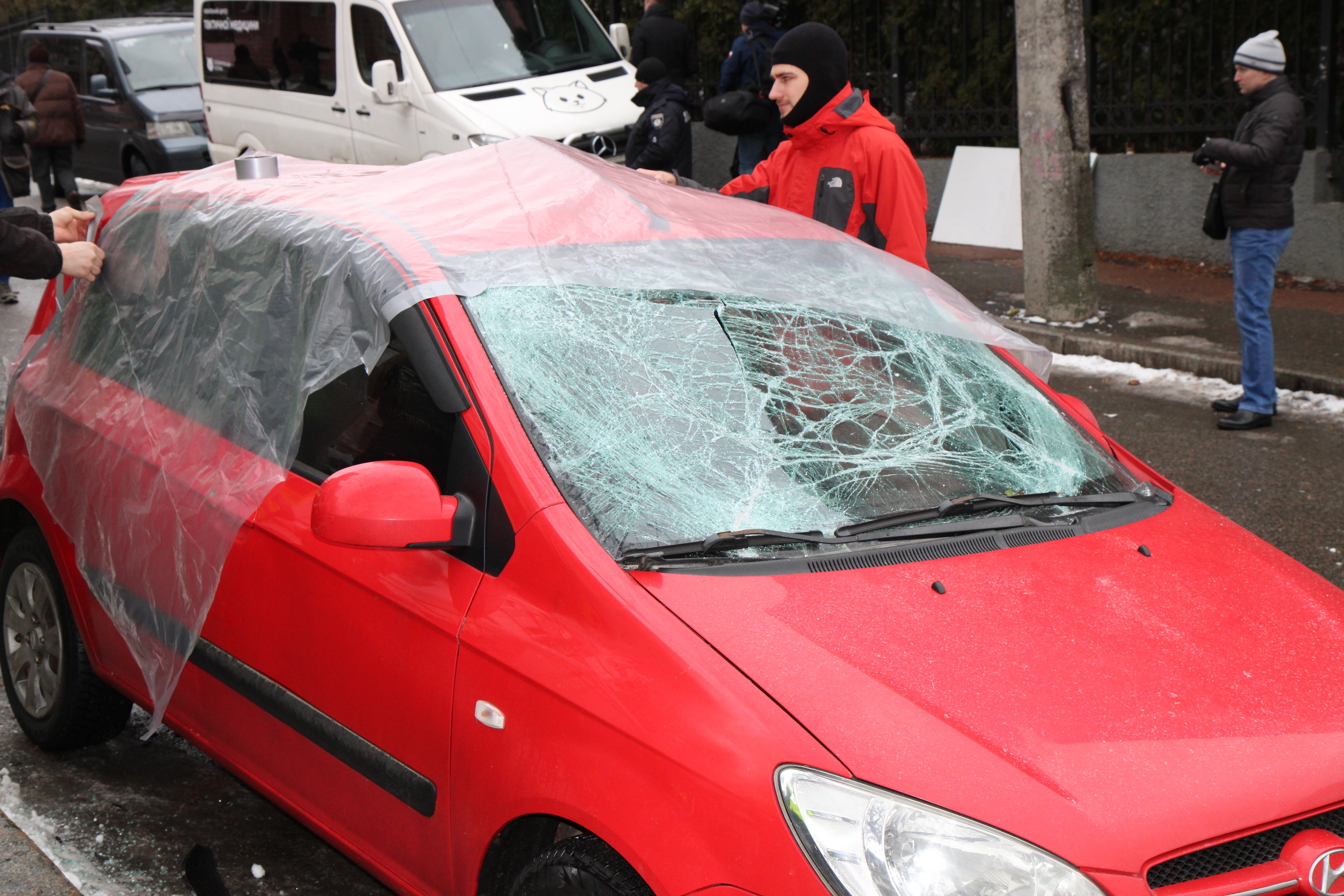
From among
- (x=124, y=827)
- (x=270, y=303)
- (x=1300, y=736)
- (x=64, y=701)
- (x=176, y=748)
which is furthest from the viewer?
(x=176, y=748)

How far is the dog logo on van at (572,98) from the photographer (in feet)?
34.3

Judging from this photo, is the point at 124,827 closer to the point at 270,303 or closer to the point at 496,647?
the point at 270,303

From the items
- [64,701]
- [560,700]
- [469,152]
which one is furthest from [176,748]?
[560,700]

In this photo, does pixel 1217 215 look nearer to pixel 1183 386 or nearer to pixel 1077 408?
pixel 1183 386

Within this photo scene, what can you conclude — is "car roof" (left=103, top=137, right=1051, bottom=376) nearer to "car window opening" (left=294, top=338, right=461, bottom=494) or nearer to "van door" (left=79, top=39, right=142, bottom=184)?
"car window opening" (left=294, top=338, right=461, bottom=494)

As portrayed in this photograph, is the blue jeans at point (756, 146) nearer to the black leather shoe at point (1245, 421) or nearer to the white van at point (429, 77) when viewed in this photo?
the white van at point (429, 77)

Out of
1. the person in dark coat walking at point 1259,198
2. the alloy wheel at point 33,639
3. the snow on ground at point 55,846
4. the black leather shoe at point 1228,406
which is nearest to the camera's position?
the snow on ground at point 55,846

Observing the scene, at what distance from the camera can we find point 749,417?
2.63 meters

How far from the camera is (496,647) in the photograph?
223 cm

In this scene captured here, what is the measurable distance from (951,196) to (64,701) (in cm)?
1003

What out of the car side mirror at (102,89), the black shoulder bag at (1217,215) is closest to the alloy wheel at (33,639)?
the black shoulder bag at (1217,215)

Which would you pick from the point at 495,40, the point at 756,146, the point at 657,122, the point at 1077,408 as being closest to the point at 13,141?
the point at 495,40

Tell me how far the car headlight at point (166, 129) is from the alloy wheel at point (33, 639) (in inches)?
442

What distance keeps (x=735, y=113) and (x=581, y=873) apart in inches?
282
